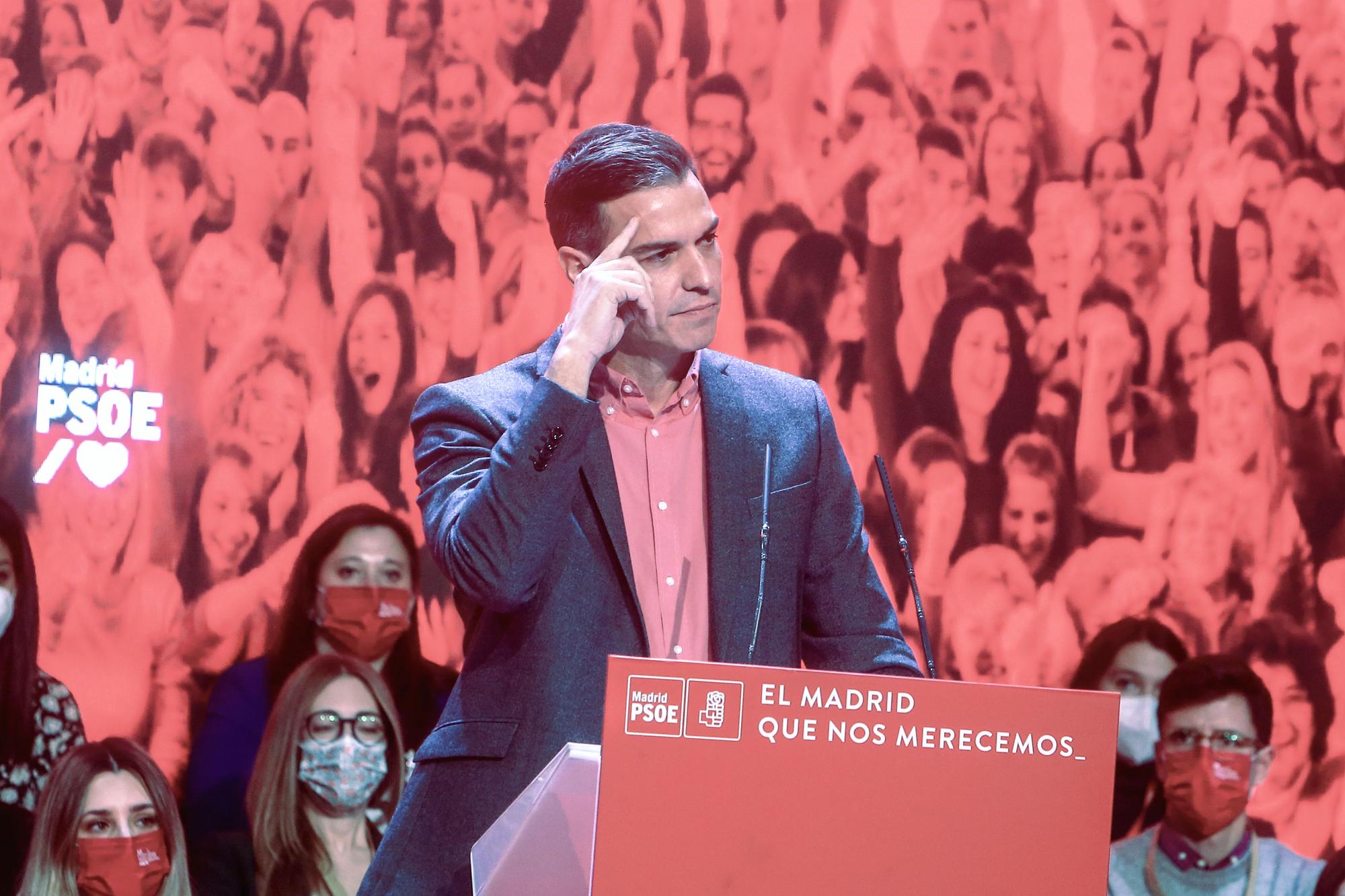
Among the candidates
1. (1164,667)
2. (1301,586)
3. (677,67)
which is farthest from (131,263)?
(1301,586)

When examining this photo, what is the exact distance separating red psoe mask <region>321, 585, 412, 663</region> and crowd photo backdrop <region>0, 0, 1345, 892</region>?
0.03m

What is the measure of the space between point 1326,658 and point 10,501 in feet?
11.7

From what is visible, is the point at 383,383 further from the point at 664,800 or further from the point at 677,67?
the point at 664,800

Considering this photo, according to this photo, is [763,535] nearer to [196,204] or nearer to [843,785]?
[843,785]

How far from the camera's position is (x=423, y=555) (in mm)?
3812

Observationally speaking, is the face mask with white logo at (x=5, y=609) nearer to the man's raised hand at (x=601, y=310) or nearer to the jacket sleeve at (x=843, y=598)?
the man's raised hand at (x=601, y=310)

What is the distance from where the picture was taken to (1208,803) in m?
3.82

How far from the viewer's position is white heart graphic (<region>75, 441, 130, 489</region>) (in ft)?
12.0

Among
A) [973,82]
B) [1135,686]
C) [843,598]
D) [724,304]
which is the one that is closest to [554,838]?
[843,598]

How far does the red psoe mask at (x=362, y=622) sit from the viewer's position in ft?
12.1

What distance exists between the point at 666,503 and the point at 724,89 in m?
2.47

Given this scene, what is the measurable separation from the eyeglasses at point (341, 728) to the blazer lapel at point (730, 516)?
2.00 metres

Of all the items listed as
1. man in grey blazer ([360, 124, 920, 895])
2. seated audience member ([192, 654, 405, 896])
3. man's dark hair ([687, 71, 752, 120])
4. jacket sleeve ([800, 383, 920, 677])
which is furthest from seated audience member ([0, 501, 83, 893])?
jacket sleeve ([800, 383, 920, 677])

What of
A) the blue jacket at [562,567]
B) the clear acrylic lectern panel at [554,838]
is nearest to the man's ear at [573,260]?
the blue jacket at [562,567]
